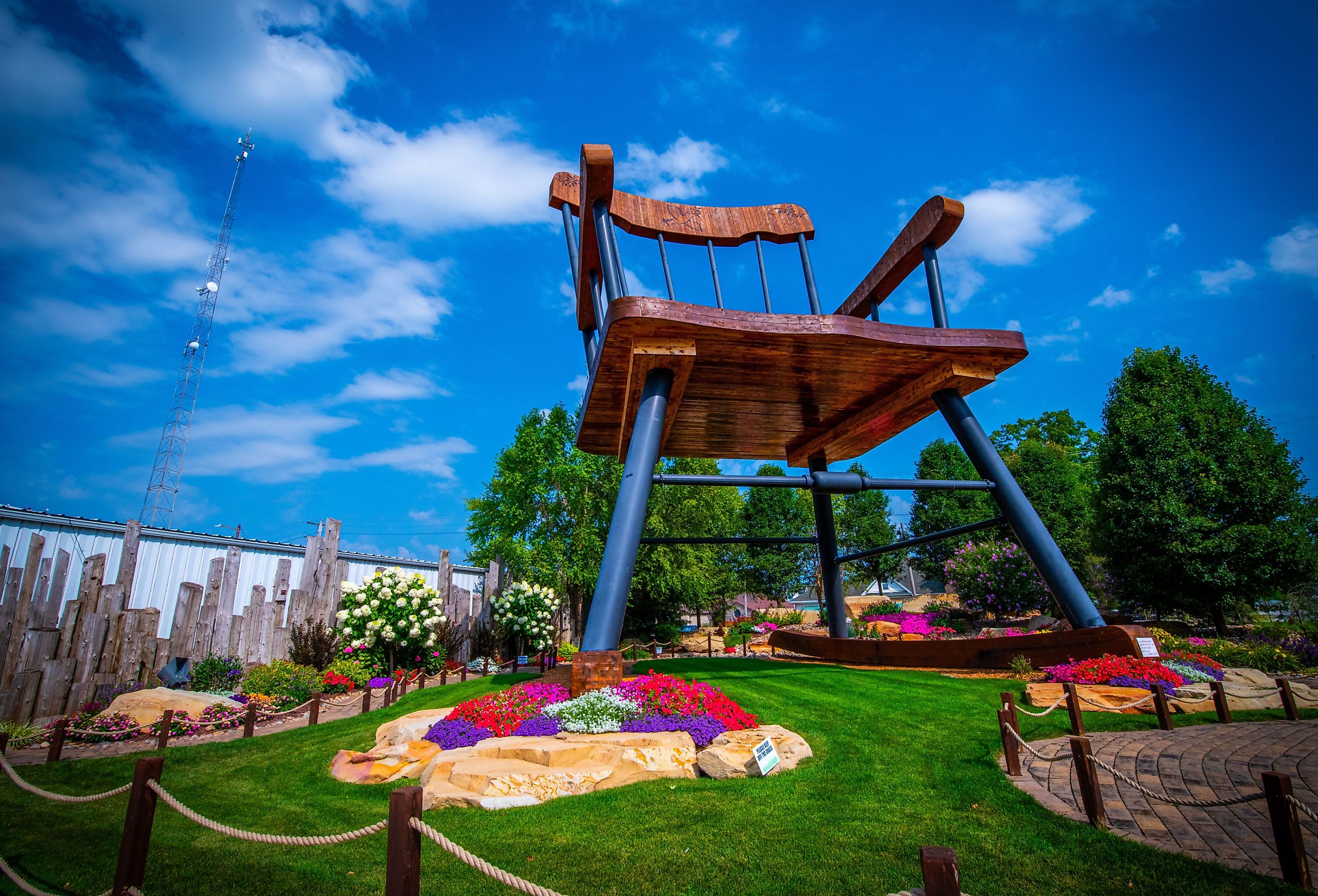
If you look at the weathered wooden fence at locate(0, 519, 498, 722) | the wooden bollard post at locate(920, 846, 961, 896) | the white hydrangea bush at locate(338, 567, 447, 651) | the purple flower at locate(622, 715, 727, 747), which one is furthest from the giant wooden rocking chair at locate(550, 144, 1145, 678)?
the weathered wooden fence at locate(0, 519, 498, 722)

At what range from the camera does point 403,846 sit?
2.79m

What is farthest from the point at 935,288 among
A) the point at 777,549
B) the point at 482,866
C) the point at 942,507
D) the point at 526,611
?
the point at 777,549

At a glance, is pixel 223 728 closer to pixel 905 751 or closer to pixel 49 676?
pixel 49 676

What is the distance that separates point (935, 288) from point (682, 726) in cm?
781

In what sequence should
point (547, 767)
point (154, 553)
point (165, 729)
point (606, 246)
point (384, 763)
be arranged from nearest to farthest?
1. point (547, 767)
2. point (384, 763)
3. point (165, 729)
4. point (606, 246)
5. point (154, 553)

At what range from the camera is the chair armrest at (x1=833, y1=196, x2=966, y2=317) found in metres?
9.34

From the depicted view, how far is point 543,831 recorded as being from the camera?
453 cm

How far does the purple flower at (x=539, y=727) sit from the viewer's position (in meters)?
6.58

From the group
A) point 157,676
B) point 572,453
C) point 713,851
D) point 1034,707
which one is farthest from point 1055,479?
point 157,676

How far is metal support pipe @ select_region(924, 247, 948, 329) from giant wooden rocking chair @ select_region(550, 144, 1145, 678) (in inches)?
0.9

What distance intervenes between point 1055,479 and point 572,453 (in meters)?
27.9

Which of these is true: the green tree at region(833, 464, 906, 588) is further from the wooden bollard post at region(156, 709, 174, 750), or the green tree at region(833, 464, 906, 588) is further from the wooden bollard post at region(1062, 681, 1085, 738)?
the wooden bollard post at region(156, 709, 174, 750)

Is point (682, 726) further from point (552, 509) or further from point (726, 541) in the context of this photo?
point (552, 509)

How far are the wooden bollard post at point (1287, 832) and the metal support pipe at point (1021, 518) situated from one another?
5850 millimetres
